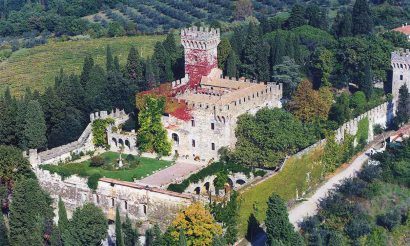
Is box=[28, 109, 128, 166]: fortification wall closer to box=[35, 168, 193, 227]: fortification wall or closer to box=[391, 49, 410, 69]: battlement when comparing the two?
box=[35, 168, 193, 227]: fortification wall

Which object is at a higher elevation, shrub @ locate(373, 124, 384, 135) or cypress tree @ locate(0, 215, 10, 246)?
shrub @ locate(373, 124, 384, 135)

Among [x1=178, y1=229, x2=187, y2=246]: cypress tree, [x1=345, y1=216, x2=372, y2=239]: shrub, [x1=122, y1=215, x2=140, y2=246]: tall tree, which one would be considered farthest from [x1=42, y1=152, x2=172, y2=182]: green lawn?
[x1=345, y1=216, x2=372, y2=239]: shrub

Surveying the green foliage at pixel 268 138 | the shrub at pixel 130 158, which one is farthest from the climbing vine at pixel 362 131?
the shrub at pixel 130 158

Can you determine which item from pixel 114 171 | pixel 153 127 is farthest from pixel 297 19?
pixel 114 171

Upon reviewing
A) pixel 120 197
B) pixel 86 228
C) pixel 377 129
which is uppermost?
pixel 377 129

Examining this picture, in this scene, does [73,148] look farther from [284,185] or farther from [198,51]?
[284,185]
